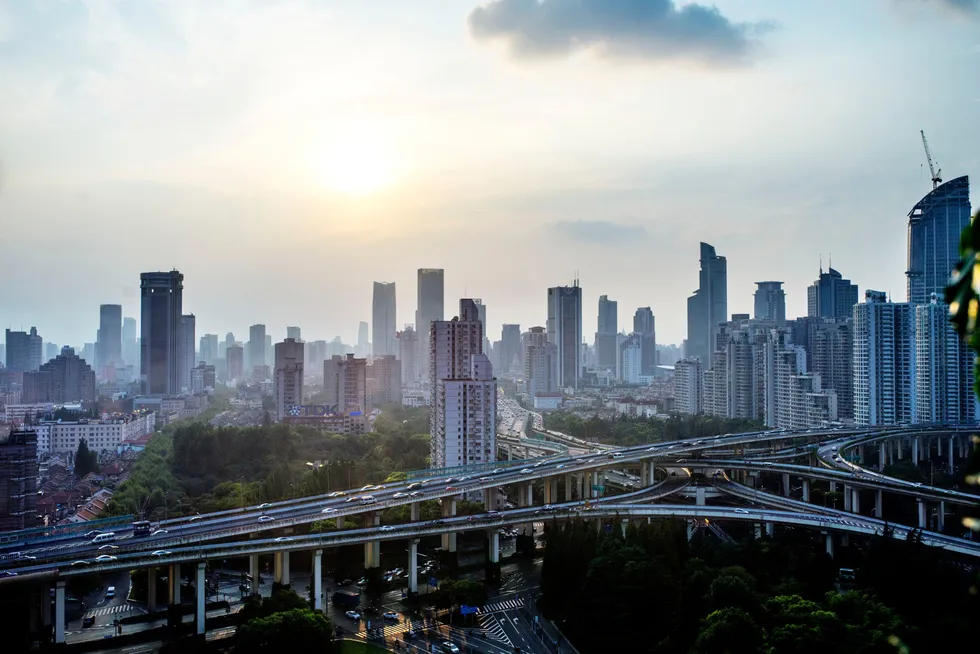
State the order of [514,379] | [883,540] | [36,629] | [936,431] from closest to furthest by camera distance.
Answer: [36,629], [883,540], [936,431], [514,379]

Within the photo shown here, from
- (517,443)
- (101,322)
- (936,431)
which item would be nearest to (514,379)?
(101,322)

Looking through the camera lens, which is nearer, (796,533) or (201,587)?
(201,587)

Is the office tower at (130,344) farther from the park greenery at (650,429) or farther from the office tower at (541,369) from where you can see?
the park greenery at (650,429)

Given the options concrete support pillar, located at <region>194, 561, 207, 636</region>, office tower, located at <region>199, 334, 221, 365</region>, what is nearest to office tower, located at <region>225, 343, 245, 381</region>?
office tower, located at <region>199, 334, 221, 365</region>

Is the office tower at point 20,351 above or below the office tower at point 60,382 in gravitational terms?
above

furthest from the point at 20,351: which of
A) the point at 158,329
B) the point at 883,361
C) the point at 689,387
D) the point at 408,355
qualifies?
the point at 883,361

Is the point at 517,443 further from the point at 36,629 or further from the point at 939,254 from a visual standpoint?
the point at 939,254

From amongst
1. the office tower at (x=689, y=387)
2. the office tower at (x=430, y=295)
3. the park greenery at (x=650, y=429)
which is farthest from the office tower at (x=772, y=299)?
the park greenery at (x=650, y=429)
